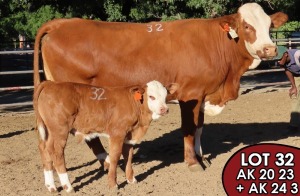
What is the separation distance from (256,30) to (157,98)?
1.66 meters

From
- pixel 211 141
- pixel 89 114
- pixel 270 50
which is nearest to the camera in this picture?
pixel 89 114

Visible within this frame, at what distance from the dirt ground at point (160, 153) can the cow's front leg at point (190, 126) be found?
13 cm

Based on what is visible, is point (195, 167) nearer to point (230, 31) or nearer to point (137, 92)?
point (137, 92)

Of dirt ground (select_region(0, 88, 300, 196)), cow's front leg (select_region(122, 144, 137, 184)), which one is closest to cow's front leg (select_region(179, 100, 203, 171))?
dirt ground (select_region(0, 88, 300, 196))

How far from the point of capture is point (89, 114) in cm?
587

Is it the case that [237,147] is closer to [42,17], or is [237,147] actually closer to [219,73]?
[219,73]

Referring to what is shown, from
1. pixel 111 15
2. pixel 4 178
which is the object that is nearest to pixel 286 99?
pixel 111 15

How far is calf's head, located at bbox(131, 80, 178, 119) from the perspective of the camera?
19.1 ft

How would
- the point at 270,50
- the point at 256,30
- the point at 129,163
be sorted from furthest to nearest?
the point at 256,30 < the point at 270,50 < the point at 129,163

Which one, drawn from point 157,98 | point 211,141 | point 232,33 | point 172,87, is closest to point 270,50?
point 232,33

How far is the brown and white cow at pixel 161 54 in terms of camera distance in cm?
648

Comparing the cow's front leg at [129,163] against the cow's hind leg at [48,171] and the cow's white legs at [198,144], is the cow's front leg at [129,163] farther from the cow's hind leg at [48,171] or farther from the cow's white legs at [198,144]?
the cow's white legs at [198,144]

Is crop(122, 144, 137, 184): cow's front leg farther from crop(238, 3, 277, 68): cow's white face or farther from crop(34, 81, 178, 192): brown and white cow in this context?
crop(238, 3, 277, 68): cow's white face

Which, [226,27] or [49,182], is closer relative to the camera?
[49,182]
